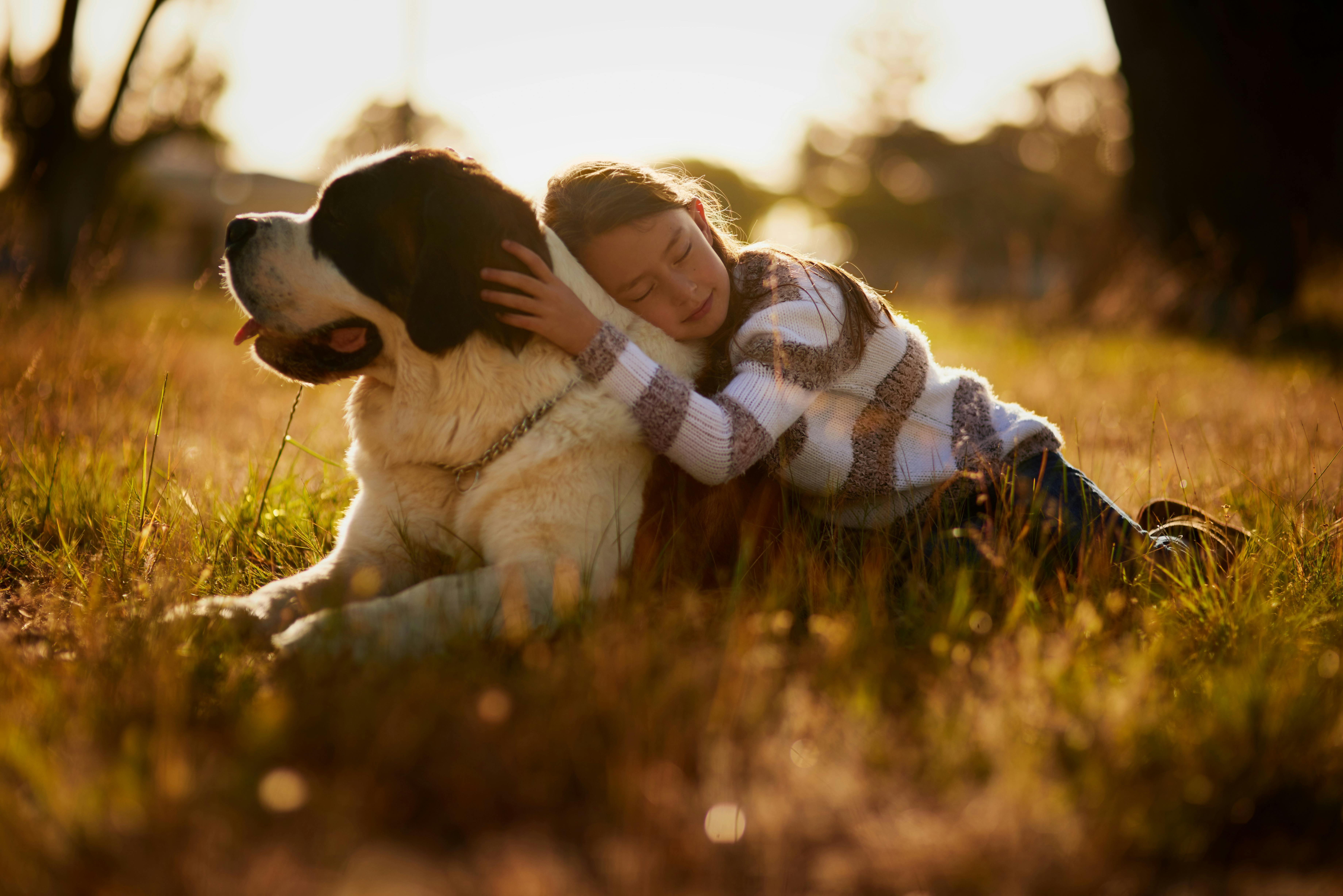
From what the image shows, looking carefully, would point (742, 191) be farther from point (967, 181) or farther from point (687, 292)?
point (687, 292)

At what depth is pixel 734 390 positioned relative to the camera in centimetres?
218

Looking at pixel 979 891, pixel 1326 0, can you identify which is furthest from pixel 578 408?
pixel 1326 0

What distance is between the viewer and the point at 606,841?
3.67 feet

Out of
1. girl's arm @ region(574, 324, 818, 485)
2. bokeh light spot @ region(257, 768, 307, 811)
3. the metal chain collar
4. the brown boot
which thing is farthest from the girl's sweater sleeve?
bokeh light spot @ region(257, 768, 307, 811)

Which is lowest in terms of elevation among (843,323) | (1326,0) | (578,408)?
(578,408)

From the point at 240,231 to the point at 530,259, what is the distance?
0.73 metres

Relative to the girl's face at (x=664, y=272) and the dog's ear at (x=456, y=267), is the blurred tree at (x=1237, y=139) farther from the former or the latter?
the dog's ear at (x=456, y=267)

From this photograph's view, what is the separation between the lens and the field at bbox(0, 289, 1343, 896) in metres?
1.06

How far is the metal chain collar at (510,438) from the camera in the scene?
83.3 inches

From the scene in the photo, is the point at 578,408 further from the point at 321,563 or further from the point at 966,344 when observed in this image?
the point at 966,344

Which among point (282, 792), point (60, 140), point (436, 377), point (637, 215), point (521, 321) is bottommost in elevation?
point (282, 792)

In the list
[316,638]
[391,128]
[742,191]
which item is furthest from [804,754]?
[742,191]

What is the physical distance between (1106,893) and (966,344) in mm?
7305

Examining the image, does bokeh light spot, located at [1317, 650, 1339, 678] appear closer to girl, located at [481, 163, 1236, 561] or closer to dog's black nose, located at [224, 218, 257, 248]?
girl, located at [481, 163, 1236, 561]
